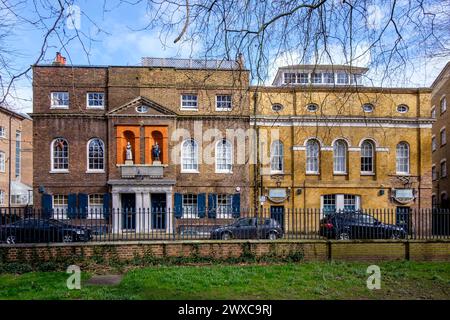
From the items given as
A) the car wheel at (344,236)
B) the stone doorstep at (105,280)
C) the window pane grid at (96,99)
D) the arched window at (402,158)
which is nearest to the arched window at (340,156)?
the arched window at (402,158)

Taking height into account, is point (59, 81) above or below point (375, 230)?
above

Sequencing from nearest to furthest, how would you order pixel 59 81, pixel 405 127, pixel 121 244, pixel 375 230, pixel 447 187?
1. pixel 121 244
2. pixel 375 230
3. pixel 59 81
4. pixel 405 127
5. pixel 447 187

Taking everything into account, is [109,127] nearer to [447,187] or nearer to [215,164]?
[215,164]

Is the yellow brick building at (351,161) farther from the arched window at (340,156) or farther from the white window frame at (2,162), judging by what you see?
the white window frame at (2,162)

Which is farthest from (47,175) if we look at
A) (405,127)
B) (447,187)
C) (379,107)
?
(447,187)

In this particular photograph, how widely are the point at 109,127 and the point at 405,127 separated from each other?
21.2 meters

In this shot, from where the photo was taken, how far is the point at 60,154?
26.3m

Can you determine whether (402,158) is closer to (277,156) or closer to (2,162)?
(277,156)

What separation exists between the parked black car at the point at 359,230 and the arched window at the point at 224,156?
497 inches

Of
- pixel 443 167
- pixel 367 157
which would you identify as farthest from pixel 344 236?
pixel 443 167

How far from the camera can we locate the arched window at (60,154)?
2627cm

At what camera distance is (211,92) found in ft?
88.4

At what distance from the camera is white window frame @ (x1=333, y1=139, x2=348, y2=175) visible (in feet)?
90.4

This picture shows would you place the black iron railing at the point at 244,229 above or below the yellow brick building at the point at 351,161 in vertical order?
below
